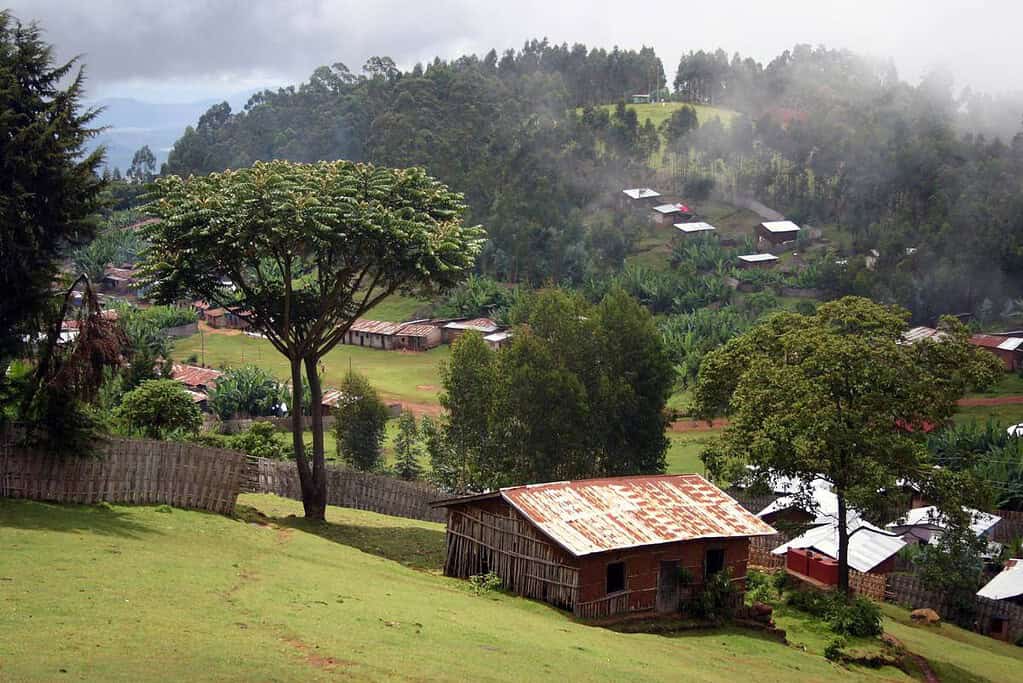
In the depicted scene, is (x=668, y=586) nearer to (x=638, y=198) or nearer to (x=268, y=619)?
(x=268, y=619)

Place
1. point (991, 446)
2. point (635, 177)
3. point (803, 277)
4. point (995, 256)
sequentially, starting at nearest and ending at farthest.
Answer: point (991, 446)
point (995, 256)
point (803, 277)
point (635, 177)

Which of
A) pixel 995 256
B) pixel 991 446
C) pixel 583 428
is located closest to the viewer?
pixel 583 428

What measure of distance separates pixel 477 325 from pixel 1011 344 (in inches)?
1462

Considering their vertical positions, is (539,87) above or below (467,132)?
above

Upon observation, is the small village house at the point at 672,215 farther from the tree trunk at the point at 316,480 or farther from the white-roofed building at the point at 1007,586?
the tree trunk at the point at 316,480

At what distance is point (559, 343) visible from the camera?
4538 centimetres

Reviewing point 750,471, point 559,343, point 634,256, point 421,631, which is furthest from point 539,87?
point 421,631

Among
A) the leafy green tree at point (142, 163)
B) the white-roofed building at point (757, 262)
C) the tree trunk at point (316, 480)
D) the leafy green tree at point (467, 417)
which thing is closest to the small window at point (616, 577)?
the tree trunk at point (316, 480)

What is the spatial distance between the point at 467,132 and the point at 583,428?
9383cm

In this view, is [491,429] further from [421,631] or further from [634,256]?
[634,256]

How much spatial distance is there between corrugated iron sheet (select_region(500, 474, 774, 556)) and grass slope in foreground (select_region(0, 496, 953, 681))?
189 centimetres

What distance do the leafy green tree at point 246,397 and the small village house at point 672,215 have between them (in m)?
64.5

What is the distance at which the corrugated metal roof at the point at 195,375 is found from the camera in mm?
66562

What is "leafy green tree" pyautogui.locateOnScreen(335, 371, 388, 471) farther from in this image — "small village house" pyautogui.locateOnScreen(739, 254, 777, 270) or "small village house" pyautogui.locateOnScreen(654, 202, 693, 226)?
"small village house" pyautogui.locateOnScreen(654, 202, 693, 226)
